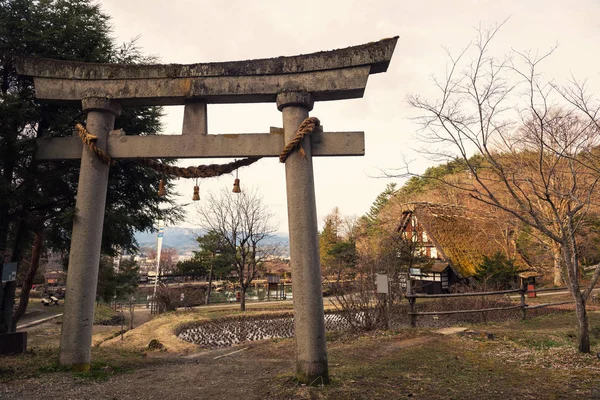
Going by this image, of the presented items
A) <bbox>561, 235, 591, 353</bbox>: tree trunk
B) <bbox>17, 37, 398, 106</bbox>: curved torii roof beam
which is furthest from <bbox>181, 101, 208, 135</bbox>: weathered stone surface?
<bbox>561, 235, 591, 353</bbox>: tree trunk

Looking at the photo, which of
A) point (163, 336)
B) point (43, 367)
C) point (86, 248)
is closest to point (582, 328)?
point (86, 248)

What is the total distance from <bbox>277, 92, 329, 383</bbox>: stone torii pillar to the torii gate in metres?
0.01

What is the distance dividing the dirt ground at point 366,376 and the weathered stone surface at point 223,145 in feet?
10.5

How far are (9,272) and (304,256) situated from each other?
578cm

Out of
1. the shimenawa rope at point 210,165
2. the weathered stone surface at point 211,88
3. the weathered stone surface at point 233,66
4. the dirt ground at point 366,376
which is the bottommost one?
the dirt ground at point 366,376

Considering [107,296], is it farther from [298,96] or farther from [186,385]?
[298,96]

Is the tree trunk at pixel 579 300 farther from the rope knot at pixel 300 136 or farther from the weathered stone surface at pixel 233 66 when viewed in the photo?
the rope knot at pixel 300 136

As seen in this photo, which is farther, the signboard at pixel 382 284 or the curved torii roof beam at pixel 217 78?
the signboard at pixel 382 284

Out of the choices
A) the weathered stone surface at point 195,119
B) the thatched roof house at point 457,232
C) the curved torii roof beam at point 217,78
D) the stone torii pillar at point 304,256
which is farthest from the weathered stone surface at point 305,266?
the thatched roof house at point 457,232

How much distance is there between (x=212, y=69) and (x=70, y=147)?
2.80 m

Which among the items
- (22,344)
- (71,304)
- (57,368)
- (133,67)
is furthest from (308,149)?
(22,344)

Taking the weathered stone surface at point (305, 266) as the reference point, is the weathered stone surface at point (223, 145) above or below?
above

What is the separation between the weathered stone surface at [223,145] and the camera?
5.27 m

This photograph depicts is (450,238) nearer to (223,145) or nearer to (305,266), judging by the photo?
(305,266)
